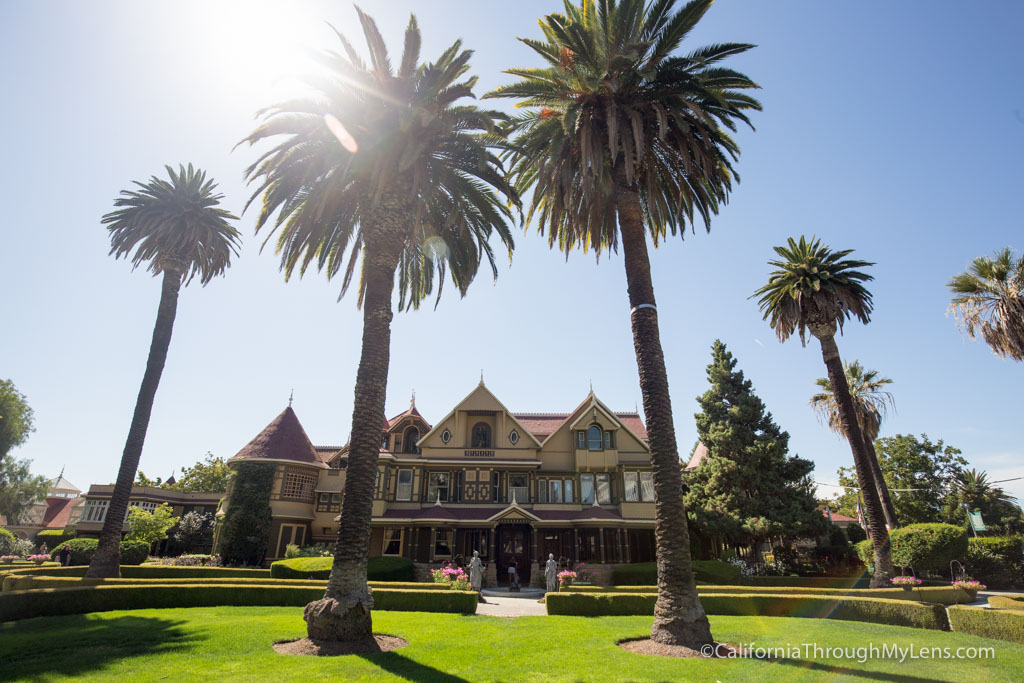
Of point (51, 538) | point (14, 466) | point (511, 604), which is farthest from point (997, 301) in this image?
point (14, 466)

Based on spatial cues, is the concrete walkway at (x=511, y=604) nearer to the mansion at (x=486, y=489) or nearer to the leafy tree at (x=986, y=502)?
the mansion at (x=486, y=489)

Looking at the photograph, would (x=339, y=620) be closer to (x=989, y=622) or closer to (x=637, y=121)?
(x=637, y=121)

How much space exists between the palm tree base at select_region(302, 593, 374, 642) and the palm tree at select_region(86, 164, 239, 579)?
20337 mm

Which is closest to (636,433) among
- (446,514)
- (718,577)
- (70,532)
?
(718,577)

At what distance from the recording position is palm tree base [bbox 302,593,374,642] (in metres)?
11.3

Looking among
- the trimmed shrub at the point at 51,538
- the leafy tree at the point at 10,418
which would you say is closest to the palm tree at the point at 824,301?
the trimmed shrub at the point at 51,538

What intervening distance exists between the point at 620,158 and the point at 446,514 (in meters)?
25.7

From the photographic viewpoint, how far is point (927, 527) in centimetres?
2744

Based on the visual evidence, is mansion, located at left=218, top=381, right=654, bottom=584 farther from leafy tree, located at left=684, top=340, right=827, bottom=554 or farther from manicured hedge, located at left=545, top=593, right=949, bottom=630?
manicured hedge, located at left=545, top=593, right=949, bottom=630

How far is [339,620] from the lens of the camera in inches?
444

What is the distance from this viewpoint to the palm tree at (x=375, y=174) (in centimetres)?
1380

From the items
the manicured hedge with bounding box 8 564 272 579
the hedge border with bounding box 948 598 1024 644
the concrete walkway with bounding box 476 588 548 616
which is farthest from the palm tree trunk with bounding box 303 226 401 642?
the hedge border with bounding box 948 598 1024 644

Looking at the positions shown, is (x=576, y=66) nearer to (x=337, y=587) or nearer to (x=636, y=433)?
(x=337, y=587)

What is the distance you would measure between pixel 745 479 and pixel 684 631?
22986 millimetres
